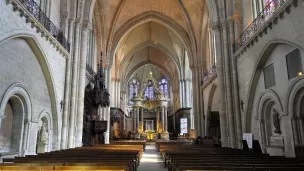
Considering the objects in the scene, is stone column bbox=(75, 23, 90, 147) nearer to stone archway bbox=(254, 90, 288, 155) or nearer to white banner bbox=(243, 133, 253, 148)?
white banner bbox=(243, 133, 253, 148)

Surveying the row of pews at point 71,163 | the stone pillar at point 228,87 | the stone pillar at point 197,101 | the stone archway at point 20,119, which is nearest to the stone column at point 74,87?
the stone archway at point 20,119

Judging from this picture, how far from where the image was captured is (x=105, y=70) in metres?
23.9

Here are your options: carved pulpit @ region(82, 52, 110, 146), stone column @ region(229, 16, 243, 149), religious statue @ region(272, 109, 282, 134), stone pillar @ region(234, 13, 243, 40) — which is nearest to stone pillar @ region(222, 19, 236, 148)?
stone column @ region(229, 16, 243, 149)

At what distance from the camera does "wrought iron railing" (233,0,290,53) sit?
950 cm

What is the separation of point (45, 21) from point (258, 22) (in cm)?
971

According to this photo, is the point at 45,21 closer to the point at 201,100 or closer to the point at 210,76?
the point at 210,76

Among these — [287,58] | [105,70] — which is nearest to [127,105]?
[105,70]

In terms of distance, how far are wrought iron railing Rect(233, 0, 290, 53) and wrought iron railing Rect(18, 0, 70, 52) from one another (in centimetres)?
921

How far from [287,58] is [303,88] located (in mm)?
1397

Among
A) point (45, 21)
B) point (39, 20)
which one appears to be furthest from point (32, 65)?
point (45, 21)

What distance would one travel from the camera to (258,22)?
11219mm

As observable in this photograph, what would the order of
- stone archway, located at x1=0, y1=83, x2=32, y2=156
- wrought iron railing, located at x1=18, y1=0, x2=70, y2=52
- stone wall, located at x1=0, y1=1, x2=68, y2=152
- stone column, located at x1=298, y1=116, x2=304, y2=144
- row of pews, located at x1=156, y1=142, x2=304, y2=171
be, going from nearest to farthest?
row of pews, located at x1=156, y1=142, x2=304, y2=171
stone wall, located at x1=0, y1=1, x2=68, y2=152
stone column, located at x1=298, y1=116, x2=304, y2=144
stone archway, located at x1=0, y1=83, x2=32, y2=156
wrought iron railing, located at x1=18, y1=0, x2=70, y2=52

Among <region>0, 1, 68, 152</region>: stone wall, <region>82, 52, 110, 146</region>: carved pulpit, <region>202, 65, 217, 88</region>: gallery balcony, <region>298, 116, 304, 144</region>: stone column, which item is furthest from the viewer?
<region>202, 65, 217, 88</region>: gallery balcony

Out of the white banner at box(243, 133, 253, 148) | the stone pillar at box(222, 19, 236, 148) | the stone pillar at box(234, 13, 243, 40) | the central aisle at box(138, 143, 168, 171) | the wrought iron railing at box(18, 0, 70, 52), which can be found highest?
the stone pillar at box(234, 13, 243, 40)
